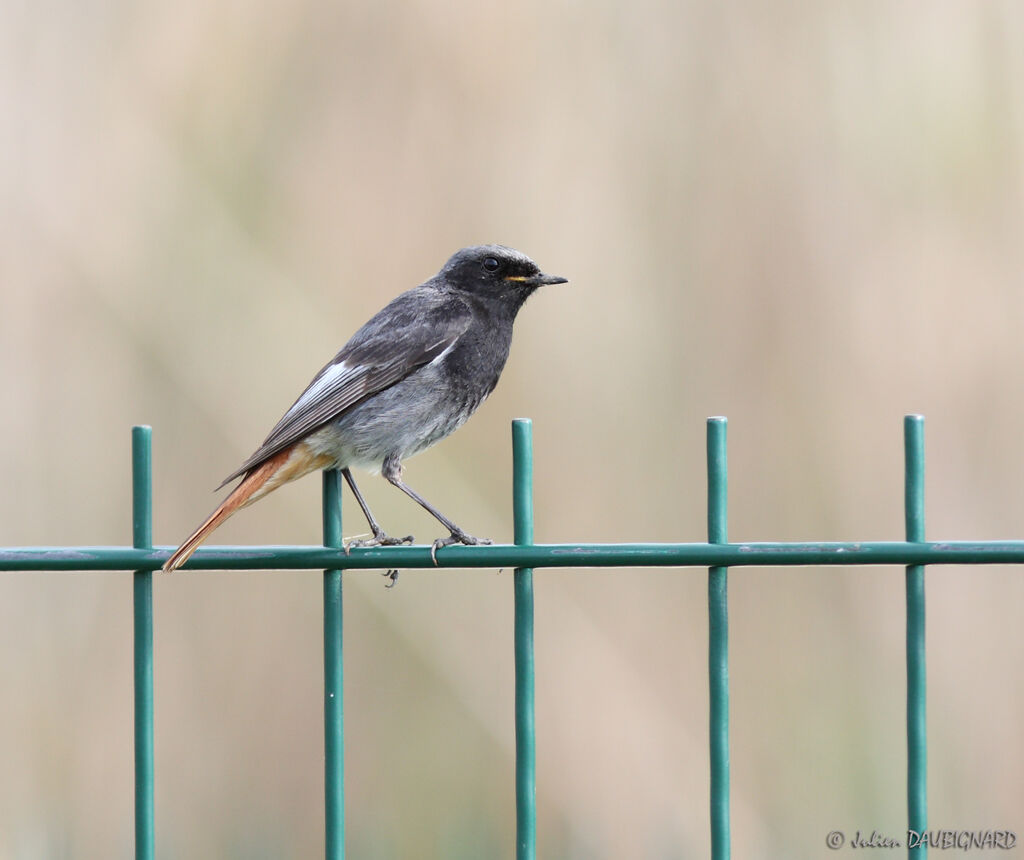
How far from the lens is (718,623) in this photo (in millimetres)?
2312

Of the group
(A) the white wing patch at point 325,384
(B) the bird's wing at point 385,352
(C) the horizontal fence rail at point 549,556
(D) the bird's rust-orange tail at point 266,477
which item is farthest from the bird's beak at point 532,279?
(C) the horizontal fence rail at point 549,556

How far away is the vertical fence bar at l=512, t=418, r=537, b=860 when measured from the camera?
2.29m

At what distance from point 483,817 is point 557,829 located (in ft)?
0.80

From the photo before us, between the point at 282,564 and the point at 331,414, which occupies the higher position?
the point at 331,414

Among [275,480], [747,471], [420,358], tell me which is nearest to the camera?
[275,480]

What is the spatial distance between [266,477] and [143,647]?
761 millimetres

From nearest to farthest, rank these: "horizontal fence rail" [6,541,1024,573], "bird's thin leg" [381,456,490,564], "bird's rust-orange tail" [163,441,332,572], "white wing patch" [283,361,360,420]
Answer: "horizontal fence rail" [6,541,1024,573], "bird's rust-orange tail" [163,441,332,572], "bird's thin leg" [381,456,490,564], "white wing patch" [283,361,360,420]

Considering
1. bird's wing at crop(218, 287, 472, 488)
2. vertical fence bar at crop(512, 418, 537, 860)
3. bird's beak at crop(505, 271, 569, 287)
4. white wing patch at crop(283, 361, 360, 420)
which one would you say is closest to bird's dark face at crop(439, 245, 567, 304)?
bird's beak at crop(505, 271, 569, 287)

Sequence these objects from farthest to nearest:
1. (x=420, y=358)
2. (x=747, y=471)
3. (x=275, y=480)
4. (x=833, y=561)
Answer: (x=747, y=471)
(x=420, y=358)
(x=275, y=480)
(x=833, y=561)

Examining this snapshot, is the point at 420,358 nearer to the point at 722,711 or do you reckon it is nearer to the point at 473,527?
the point at 473,527

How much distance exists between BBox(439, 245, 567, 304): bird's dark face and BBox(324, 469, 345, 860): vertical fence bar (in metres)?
1.48

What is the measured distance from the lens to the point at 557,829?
154 inches

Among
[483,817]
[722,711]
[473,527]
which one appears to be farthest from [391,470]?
[722,711]

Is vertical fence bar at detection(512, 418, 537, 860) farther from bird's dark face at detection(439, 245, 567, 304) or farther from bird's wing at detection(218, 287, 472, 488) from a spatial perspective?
bird's dark face at detection(439, 245, 567, 304)
